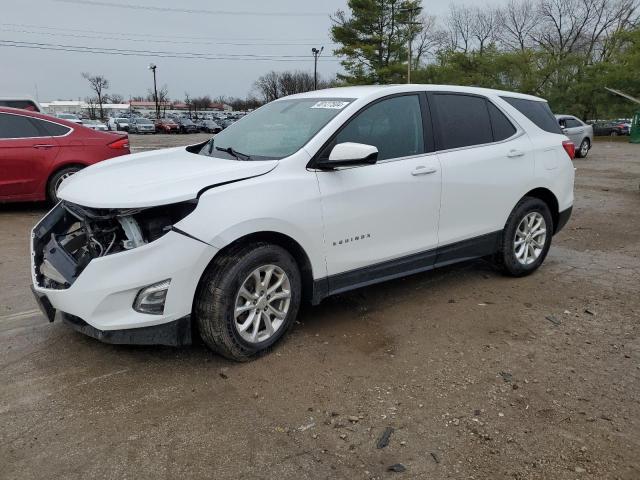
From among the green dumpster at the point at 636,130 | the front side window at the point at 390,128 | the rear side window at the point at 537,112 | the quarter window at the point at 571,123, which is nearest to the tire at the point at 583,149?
the quarter window at the point at 571,123

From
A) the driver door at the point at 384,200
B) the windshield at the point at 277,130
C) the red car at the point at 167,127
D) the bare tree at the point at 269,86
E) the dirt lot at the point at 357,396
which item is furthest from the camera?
the bare tree at the point at 269,86

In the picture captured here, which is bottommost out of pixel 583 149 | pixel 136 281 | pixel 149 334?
pixel 583 149

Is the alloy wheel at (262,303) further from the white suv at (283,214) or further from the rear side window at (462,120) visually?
the rear side window at (462,120)

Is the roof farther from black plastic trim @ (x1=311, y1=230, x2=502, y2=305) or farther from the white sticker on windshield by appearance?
black plastic trim @ (x1=311, y1=230, x2=502, y2=305)

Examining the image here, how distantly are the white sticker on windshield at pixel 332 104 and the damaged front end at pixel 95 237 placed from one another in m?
1.40

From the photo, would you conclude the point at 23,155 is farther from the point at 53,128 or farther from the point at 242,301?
the point at 242,301

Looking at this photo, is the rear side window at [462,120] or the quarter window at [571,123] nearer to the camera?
the rear side window at [462,120]

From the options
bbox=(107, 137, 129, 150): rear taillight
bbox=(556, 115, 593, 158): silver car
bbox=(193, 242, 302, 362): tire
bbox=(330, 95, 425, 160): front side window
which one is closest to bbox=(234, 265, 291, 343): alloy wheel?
bbox=(193, 242, 302, 362): tire

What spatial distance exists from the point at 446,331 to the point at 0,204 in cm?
802

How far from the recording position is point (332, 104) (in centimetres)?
406

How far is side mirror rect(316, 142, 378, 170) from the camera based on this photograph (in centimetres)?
351

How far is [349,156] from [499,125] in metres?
2.08

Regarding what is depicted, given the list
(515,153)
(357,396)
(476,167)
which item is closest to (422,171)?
(476,167)

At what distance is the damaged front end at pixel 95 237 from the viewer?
10.4ft
